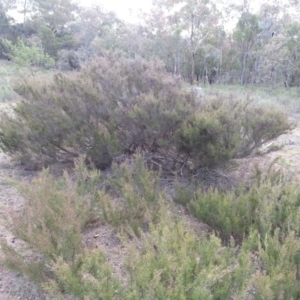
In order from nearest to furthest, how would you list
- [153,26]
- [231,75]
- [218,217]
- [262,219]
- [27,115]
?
[262,219], [218,217], [27,115], [231,75], [153,26]

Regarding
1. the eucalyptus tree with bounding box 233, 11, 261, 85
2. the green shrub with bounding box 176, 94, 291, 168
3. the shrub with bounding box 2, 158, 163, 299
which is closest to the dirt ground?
the shrub with bounding box 2, 158, 163, 299

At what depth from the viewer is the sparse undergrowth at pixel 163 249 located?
1.78m

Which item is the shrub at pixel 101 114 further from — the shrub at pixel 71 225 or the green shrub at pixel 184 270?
the green shrub at pixel 184 270

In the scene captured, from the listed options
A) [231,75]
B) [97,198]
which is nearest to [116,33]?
[231,75]

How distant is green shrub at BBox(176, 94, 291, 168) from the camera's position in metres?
3.62

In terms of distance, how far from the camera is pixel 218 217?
2770mm

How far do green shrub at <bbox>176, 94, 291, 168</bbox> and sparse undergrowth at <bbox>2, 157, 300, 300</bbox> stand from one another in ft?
2.65

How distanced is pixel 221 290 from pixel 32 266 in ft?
4.00

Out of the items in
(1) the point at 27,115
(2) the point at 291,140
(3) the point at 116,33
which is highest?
(3) the point at 116,33

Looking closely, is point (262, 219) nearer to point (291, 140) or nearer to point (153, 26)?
point (291, 140)

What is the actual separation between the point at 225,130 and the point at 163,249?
197cm

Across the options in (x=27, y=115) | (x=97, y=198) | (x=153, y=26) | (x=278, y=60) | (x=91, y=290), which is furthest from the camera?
(x=153, y=26)

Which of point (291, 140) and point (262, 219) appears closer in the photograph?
point (262, 219)

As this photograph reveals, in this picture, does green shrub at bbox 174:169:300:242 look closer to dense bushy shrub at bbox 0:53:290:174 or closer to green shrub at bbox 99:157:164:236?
green shrub at bbox 99:157:164:236
